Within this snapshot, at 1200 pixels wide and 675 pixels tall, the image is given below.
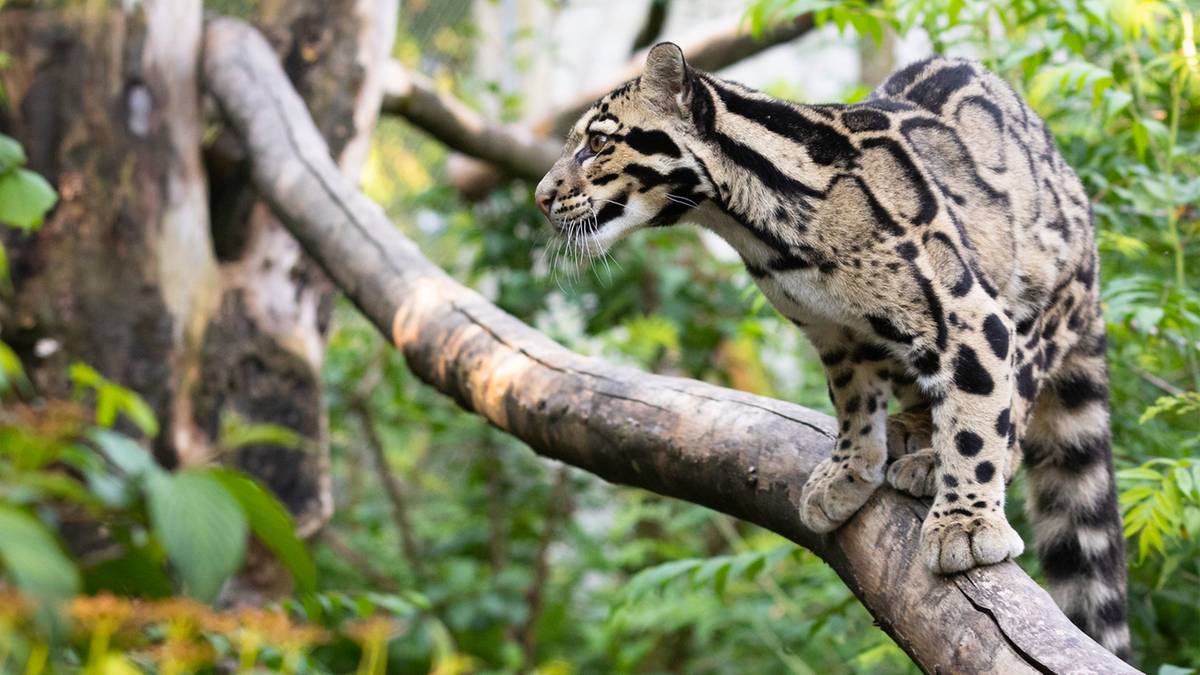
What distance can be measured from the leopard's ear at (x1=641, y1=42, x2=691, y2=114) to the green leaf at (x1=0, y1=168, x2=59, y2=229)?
1.41 metres

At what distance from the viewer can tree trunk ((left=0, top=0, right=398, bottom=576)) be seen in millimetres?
4285

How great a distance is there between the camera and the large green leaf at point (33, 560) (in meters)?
1.14

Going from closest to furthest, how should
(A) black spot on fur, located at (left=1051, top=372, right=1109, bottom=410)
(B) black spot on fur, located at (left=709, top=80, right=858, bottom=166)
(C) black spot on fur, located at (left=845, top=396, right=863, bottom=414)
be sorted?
(B) black spot on fur, located at (left=709, top=80, right=858, bottom=166), (C) black spot on fur, located at (left=845, top=396, right=863, bottom=414), (A) black spot on fur, located at (left=1051, top=372, right=1109, bottom=410)

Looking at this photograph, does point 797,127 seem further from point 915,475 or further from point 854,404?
point 915,475

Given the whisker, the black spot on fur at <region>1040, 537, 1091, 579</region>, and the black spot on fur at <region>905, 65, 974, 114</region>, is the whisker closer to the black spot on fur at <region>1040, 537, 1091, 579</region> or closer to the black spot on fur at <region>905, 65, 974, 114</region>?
the black spot on fur at <region>905, 65, 974, 114</region>

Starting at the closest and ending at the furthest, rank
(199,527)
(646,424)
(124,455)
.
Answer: (199,527) < (124,455) < (646,424)

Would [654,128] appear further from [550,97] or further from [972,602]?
[550,97]

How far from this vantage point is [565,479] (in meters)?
6.22

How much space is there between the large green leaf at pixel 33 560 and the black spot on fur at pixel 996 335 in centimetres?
164

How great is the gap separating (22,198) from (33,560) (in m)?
1.75

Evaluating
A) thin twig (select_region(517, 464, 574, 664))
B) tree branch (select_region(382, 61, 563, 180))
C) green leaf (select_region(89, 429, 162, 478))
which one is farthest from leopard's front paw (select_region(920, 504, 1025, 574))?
thin twig (select_region(517, 464, 574, 664))

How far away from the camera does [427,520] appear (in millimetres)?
7871

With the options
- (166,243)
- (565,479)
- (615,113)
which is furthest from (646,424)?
(565,479)

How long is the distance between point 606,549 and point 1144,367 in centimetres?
525
